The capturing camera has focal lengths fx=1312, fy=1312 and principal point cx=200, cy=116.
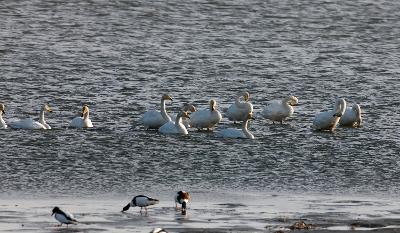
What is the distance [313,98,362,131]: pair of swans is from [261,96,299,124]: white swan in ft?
1.90

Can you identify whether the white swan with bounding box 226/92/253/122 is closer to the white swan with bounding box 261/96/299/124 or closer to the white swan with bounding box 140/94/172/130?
the white swan with bounding box 261/96/299/124

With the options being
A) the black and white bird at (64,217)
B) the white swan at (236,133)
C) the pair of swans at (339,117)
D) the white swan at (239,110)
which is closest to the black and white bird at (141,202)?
the black and white bird at (64,217)

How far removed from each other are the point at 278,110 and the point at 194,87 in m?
3.56

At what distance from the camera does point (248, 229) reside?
12.1 m

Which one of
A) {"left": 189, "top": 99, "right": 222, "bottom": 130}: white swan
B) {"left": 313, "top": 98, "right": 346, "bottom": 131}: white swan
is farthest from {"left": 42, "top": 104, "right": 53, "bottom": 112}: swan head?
{"left": 313, "top": 98, "right": 346, "bottom": 131}: white swan

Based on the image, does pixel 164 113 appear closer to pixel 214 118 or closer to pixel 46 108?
pixel 214 118

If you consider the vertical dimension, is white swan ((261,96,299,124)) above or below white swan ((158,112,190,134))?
above

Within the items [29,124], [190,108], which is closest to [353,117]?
[190,108]

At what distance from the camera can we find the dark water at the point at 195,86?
15.9 m

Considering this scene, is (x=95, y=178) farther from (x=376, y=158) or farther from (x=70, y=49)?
(x=70, y=49)

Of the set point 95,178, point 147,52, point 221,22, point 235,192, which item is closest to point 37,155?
point 95,178

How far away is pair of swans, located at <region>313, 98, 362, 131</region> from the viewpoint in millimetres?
19828

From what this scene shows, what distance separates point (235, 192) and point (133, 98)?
797cm

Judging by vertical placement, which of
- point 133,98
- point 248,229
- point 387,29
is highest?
point 387,29
